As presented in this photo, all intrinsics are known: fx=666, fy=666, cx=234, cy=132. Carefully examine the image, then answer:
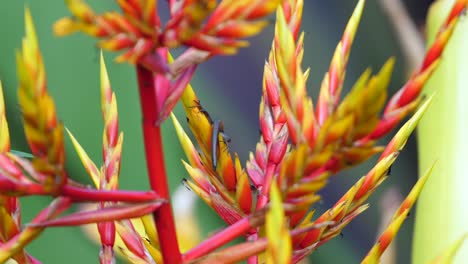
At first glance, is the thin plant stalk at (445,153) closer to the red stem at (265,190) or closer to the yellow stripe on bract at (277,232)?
the red stem at (265,190)

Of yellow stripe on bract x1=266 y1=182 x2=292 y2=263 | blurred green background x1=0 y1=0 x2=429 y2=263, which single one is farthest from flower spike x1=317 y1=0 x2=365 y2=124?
blurred green background x1=0 y1=0 x2=429 y2=263

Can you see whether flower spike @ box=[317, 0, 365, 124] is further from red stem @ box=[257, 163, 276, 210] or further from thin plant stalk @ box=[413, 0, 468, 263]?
thin plant stalk @ box=[413, 0, 468, 263]

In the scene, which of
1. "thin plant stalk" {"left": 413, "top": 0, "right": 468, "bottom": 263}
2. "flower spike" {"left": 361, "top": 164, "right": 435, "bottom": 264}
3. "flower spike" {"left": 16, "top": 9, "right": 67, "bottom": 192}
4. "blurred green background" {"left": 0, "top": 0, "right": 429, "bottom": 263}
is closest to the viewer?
"flower spike" {"left": 16, "top": 9, "right": 67, "bottom": 192}

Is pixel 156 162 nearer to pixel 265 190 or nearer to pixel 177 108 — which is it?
pixel 265 190

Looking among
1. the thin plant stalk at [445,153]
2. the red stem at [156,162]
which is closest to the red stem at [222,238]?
the red stem at [156,162]

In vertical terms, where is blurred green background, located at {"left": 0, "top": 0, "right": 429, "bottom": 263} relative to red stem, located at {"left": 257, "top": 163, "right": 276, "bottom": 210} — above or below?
above

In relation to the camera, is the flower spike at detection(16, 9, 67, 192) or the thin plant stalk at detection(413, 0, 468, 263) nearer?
the flower spike at detection(16, 9, 67, 192)

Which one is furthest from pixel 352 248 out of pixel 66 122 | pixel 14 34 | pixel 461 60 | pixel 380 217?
pixel 14 34

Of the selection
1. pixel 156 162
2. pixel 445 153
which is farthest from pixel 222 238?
pixel 445 153

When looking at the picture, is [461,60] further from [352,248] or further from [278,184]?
[278,184]
